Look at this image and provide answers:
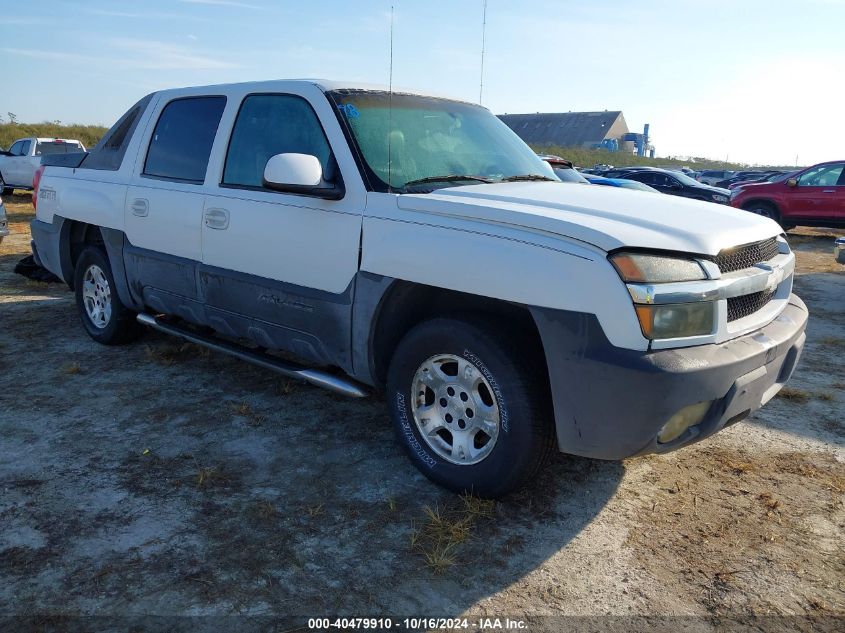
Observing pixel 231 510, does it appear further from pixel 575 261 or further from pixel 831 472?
pixel 831 472

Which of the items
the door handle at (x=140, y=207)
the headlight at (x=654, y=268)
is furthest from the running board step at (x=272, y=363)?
the headlight at (x=654, y=268)

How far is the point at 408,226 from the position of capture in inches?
121

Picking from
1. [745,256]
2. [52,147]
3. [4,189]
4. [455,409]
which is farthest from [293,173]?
[4,189]

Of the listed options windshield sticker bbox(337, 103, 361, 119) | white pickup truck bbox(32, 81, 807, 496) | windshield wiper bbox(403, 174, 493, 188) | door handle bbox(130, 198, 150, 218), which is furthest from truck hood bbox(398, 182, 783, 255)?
door handle bbox(130, 198, 150, 218)

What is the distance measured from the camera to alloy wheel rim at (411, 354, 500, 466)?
2.98 metres

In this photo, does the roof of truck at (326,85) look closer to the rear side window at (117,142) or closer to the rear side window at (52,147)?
the rear side window at (117,142)

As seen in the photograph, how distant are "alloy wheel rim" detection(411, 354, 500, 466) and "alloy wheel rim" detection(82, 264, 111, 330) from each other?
3.24 metres

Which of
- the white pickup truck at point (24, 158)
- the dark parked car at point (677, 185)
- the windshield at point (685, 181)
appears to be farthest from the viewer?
the white pickup truck at point (24, 158)

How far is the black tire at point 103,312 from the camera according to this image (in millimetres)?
5172

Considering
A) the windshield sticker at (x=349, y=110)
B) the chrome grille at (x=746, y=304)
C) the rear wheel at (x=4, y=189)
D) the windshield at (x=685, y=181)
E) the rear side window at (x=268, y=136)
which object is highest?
the windshield sticker at (x=349, y=110)

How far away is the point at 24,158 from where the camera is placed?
1786cm

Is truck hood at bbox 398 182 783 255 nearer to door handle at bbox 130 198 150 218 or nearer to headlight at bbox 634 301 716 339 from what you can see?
headlight at bbox 634 301 716 339

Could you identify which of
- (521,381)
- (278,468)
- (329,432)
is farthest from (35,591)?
(521,381)

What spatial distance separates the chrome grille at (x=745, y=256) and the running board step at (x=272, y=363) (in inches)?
70.0
